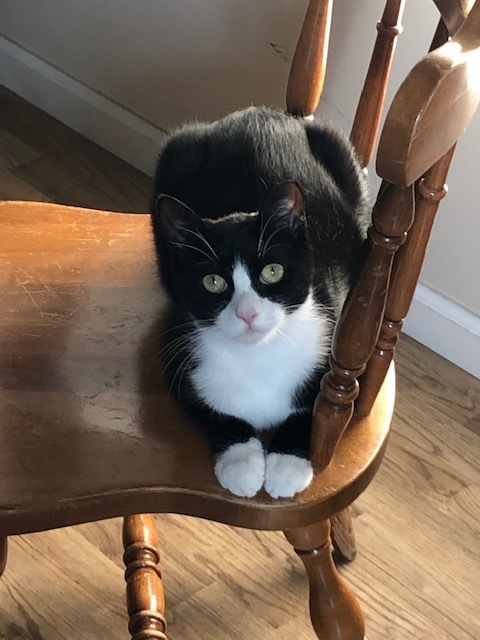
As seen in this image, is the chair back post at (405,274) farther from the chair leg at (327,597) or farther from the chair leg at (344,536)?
the chair leg at (344,536)

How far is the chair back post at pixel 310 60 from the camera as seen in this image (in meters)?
1.06

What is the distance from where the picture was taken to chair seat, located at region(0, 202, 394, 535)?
0.85 metres

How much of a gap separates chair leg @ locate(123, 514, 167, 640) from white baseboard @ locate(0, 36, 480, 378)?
0.72 meters

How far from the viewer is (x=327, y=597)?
0.99 m

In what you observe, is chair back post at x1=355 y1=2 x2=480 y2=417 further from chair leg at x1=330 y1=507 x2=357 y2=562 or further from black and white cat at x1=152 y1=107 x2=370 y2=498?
chair leg at x1=330 y1=507 x2=357 y2=562

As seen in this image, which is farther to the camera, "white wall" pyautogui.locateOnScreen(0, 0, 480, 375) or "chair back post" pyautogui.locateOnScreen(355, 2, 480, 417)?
"white wall" pyautogui.locateOnScreen(0, 0, 480, 375)

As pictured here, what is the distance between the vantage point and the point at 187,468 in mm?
872

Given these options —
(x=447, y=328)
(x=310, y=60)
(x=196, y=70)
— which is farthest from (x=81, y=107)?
(x=310, y=60)

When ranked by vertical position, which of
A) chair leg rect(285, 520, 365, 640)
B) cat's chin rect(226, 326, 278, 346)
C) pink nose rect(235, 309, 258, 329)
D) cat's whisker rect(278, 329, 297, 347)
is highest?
pink nose rect(235, 309, 258, 329)

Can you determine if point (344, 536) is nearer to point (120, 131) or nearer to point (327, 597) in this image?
point (327, 597)

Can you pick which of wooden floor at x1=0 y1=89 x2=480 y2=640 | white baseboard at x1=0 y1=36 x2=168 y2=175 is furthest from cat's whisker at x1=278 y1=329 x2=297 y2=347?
white baseboard at x1=0 y1=36 x2=168 y2=175

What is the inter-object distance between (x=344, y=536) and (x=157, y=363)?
528 mm

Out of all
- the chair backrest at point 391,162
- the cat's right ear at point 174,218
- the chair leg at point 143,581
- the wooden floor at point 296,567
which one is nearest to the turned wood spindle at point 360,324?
the chair backrest at point 391,162

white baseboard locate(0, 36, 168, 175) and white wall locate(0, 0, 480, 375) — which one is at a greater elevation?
white wall locate(0, 0, 480, 375)
